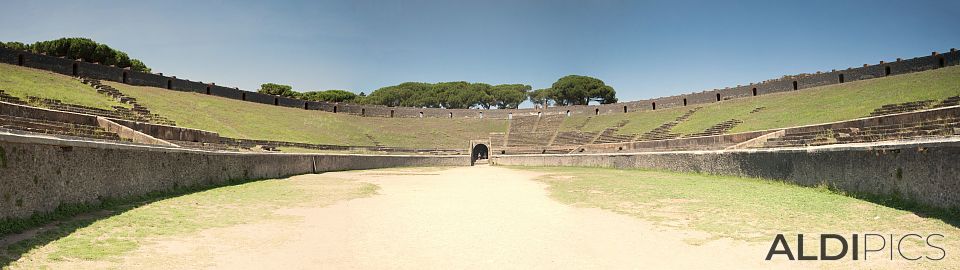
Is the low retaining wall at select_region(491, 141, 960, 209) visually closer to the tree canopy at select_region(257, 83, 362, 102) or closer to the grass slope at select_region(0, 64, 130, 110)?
the grass slope at select_region(0, 64, 130, 110)

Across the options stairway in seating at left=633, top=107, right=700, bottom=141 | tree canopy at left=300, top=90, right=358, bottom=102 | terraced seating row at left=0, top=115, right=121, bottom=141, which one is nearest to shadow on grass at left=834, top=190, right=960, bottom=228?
terraced seating row at left=0, top=115, right=121, bottom=141

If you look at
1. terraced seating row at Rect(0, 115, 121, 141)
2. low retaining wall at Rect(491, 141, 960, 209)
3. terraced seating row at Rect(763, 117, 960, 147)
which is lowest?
low retaining wall at Rect(491, 141, 960, 209)

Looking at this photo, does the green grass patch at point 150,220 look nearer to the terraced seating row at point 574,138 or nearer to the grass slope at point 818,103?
the grass slope at point 818,103

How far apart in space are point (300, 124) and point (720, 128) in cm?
3762

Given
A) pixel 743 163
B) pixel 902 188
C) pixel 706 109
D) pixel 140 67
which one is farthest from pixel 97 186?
pixel 140 67

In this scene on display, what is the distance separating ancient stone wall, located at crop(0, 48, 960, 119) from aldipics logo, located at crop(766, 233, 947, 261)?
140 ft

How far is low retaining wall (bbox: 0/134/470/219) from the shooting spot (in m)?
7.83

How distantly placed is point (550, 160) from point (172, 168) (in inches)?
1369

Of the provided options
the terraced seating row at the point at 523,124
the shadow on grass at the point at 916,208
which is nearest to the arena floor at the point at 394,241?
the shadow on grass at the point at 916,208

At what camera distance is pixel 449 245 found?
7684mm

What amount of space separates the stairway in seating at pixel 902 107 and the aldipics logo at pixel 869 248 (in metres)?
24.6

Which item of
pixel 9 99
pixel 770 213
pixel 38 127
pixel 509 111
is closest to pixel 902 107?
pixel 770 213

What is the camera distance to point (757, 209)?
10.3 meters

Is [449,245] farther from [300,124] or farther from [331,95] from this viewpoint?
[331,95]
